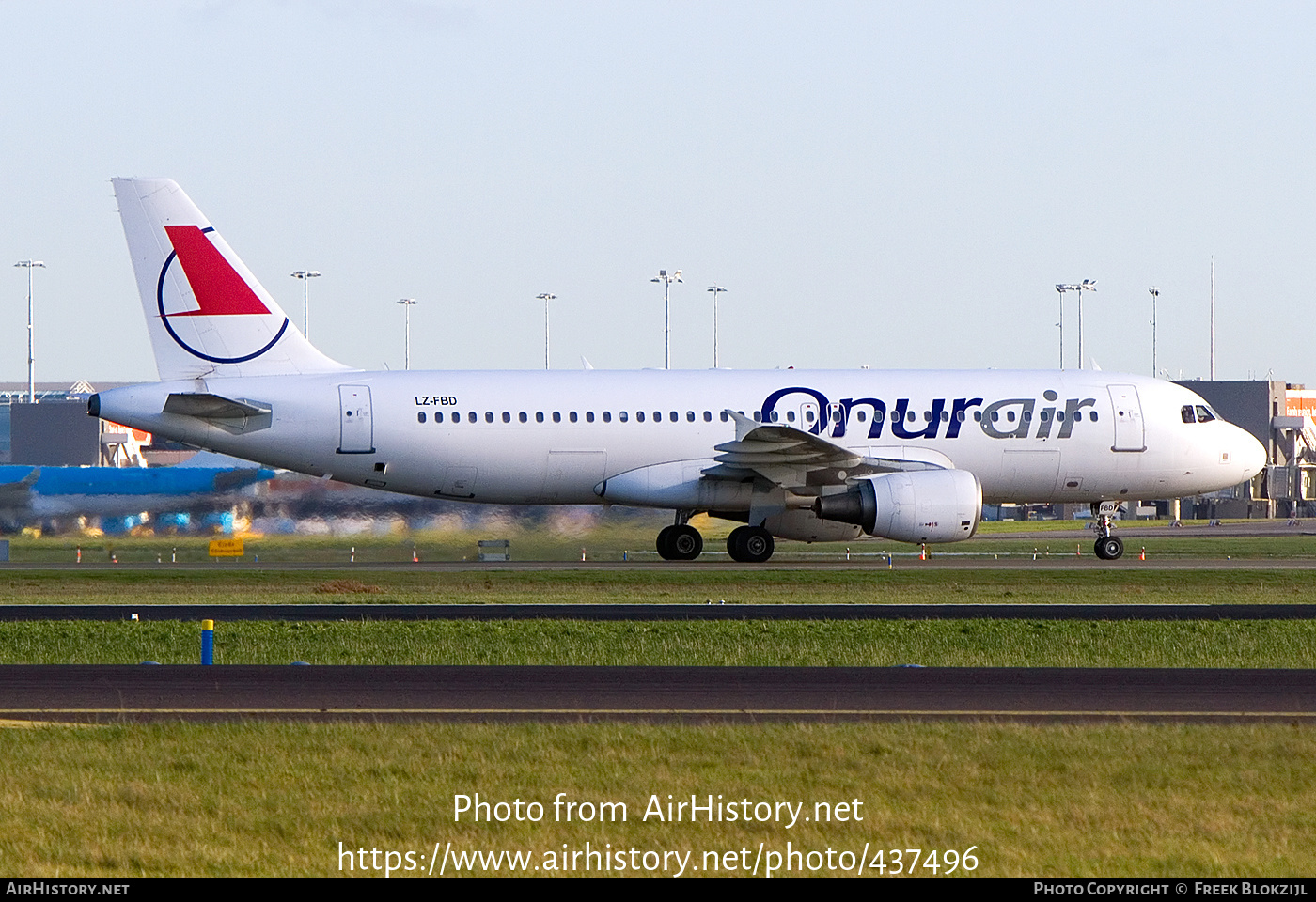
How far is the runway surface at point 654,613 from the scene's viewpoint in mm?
25219

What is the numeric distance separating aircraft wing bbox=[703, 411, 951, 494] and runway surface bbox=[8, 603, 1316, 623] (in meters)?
9.03

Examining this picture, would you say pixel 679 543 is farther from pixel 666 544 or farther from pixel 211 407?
pixel 211 407

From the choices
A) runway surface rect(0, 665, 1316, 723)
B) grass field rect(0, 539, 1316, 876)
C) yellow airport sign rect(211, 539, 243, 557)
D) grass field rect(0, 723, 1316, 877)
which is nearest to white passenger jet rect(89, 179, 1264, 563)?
yellow airport sign rect(211, 539, 243, 557)

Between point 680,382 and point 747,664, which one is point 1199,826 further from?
point 680,382

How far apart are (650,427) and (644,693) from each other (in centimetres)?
2150

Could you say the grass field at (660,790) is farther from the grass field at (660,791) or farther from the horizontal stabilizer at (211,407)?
the horizontal stabilizer at (211,407)

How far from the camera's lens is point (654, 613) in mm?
26188

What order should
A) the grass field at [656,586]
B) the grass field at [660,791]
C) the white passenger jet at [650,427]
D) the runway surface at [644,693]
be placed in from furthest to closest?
the white passenger jet at [650,427] < the grass field at [656,586] < the runway surface at [644,693] < the grass field at [660,791]

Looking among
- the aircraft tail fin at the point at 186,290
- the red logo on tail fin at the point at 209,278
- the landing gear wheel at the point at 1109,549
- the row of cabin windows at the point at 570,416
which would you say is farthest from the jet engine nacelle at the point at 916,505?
the red logo on tail fin at the point at 209,278

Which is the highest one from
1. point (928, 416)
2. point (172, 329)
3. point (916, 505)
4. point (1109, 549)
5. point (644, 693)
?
point (172, 329)

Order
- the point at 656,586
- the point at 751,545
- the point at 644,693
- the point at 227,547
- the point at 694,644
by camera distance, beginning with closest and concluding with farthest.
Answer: the point at 644,693, the point at 694,644, the point at 656,586, the point at 751,545, the point at 227,547

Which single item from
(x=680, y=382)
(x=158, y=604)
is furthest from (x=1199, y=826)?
(x=680, y=382)

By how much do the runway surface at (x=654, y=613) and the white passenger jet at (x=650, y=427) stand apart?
8.82m

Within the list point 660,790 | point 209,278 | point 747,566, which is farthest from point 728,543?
point 660,790
